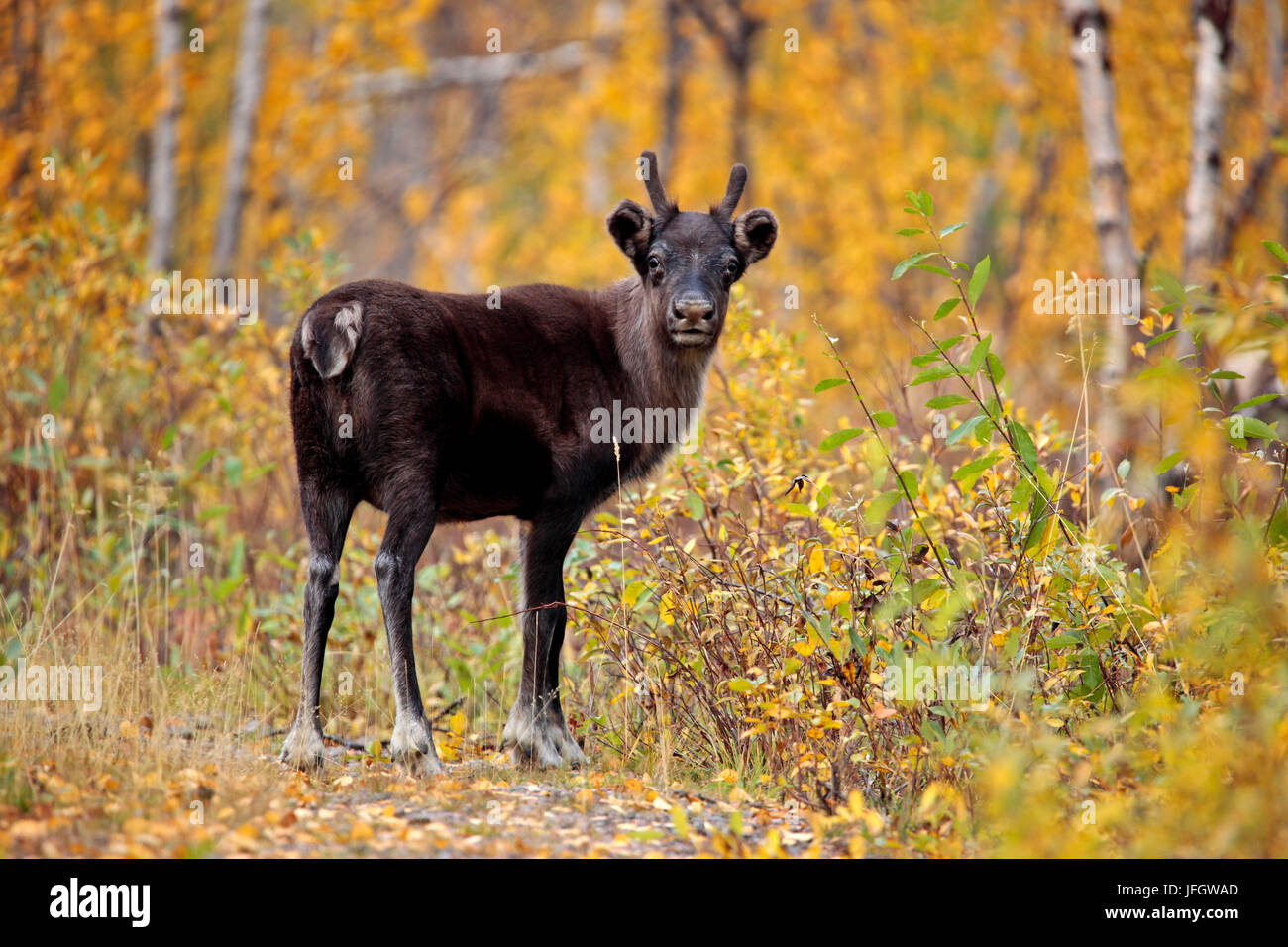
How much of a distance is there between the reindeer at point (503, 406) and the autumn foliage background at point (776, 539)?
35cm

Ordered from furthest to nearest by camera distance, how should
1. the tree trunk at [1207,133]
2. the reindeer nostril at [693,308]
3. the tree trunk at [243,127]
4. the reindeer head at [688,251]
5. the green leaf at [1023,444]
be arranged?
the tree trunk at [243,127]
the tree trunk at [1207,133]
the reindeer head at [688,251]
the reindeer nostril at [693,308]
the green leaf at [1023,444]

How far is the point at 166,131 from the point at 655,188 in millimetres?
9155

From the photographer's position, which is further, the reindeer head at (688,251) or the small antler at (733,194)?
the small antler at (733,194)

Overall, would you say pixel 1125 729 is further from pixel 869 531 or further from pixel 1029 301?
pixel 1029 301

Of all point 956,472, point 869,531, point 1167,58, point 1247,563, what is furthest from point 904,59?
point 1247,563

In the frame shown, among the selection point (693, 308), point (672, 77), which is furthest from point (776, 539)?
point (672, 77)

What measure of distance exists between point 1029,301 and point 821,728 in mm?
11722

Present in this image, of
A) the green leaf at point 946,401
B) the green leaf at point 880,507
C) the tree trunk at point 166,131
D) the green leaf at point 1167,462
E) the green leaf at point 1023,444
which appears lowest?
the green leaf at point 880,507

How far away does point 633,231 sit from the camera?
7.19 meters

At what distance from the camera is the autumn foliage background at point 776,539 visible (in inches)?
193

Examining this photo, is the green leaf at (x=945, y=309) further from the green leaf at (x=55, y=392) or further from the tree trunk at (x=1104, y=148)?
the green leaf at (x=55, y=392)
